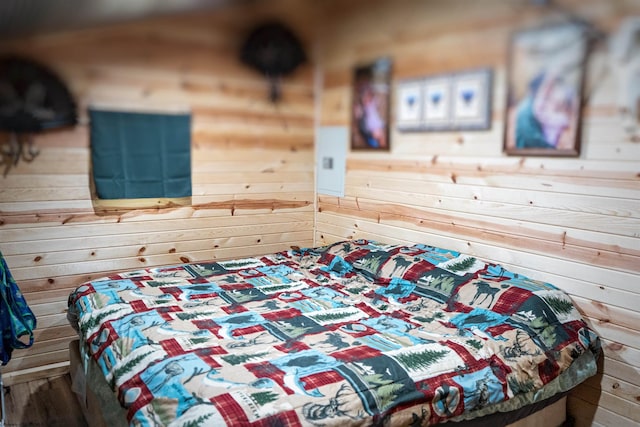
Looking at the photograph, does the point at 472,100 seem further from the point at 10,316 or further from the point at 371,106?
the point at 10,316

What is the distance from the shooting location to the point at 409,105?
202cm

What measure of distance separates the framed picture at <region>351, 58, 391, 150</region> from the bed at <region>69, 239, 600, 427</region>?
57 centimetres

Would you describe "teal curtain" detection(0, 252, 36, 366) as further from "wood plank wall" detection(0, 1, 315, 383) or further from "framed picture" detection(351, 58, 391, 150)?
"framed picture" detection(351, 58, 391, 150)

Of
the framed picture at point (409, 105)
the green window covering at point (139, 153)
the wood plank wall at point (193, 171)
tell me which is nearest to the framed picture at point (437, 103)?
the framed picture at point (409, 105)

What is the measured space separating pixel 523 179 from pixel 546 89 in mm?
515

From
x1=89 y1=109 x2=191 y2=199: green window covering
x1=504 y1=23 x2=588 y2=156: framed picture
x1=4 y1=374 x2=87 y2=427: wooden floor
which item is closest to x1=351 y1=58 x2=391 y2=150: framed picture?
x1=504 y1=23 x2=588 y2=156: framed picture

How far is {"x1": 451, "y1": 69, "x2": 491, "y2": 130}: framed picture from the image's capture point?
1.71m

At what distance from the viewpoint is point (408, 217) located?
2.52 metres


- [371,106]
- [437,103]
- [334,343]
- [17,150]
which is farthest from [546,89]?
[17,150]

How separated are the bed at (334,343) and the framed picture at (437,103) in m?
0.60

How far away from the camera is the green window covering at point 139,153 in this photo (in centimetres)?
A: 201

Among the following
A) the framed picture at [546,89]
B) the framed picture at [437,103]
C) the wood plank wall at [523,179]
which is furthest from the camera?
the framed picture at [437,103]

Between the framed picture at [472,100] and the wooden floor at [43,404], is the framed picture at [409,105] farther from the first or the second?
the wooden floor at [43,404]

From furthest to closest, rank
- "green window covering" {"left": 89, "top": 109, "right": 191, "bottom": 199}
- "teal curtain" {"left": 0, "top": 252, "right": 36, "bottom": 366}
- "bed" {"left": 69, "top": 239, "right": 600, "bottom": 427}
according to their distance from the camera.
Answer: "green window covering" {"left": 89, "top": 109, "right": 191, "bottom": 199}, "teal curtain" {"left": 0, "top": 252, "right": 36, "bottom": 366}, "bed" {"left": 69, "top": 239, "right": 600, "bottom": 427}
